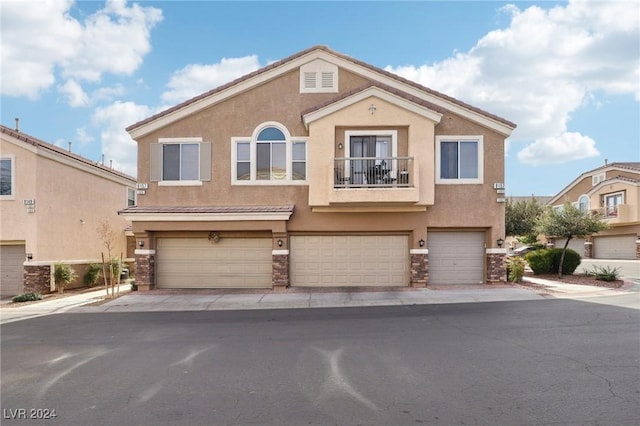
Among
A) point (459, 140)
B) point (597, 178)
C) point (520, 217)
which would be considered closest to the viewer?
point (459, 140)

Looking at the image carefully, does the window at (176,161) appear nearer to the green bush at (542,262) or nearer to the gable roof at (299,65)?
the gable roof at (299,65)

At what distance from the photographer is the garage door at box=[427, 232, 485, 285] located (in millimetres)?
16609

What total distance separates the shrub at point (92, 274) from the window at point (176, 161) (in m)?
6.29

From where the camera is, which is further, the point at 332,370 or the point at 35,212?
the point at 35,212

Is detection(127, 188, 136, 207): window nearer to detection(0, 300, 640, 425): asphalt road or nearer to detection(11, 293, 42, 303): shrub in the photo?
detection(11, 293, 42, 303): shrub

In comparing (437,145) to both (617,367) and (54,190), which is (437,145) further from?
(54,190)

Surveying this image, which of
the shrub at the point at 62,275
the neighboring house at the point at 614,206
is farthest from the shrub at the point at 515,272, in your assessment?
the shrub at the point at 62,275

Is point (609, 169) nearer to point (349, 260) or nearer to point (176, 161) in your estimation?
point (349, 260)

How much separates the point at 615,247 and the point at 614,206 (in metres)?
3.38

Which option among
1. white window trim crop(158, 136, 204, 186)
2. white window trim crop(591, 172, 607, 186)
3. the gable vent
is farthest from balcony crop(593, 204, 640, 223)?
white window trim crop(158, 136, 204, 186)

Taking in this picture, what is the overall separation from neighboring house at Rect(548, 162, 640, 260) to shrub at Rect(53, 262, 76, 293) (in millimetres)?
30755

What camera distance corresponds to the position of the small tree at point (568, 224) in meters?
17.7

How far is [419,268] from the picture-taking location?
16.0 metres

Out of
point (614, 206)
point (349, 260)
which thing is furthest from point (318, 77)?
point (614, 206)
